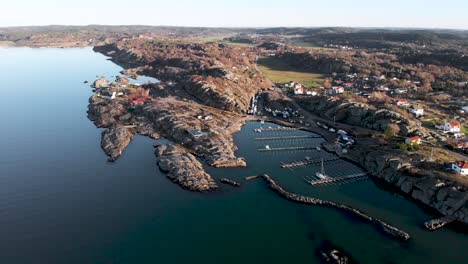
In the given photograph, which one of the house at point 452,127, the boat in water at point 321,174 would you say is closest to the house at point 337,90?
the house at point 452,127

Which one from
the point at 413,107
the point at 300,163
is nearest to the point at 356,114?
the point at 413,107

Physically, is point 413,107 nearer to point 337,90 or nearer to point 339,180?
point 337,90

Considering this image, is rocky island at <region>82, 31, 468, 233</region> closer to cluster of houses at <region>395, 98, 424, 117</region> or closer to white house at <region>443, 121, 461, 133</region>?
white house at <region>443, 121, 461, 133</region>

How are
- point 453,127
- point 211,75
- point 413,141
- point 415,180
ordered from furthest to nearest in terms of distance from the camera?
point 211,75
point 453,127
point 413,141
point 415,180

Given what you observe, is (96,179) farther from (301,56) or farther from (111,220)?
(301,56)

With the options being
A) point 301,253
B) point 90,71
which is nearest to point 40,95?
point 90,71

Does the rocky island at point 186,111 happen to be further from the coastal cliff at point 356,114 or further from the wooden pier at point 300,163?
the coastal cliff at point 356,114
